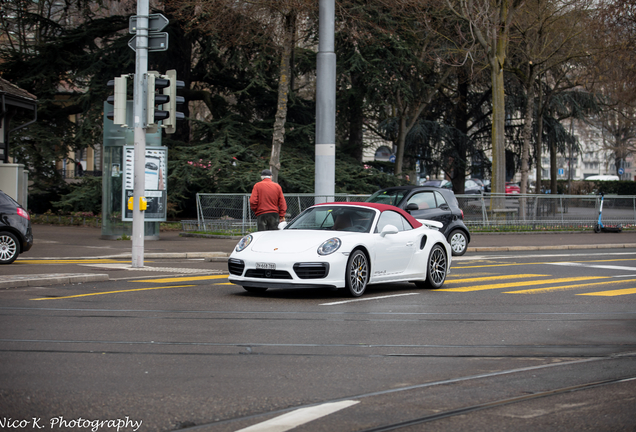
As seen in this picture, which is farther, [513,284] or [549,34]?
[549,34]

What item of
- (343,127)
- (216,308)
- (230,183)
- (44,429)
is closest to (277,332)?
(216,308)

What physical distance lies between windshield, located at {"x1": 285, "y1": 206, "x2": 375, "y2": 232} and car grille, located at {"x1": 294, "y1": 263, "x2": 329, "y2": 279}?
3.95 feet

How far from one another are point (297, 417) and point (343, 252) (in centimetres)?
615

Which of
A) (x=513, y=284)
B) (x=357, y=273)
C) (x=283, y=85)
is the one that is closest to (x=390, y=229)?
(x=357, y=273)

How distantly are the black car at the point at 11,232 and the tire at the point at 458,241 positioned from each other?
10252mm

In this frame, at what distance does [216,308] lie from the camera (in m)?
10.1

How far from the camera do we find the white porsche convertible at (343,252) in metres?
10.9

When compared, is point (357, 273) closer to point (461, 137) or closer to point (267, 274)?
point (267, 274)

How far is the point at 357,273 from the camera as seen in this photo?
1145 centimetres

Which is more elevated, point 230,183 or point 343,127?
point 343,127

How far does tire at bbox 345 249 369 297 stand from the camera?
1120 centimetres

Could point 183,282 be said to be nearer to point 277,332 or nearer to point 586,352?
point 277,332

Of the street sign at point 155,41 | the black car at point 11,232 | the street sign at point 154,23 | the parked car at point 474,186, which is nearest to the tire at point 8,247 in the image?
the black car at point 11,232

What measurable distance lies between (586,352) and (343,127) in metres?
29.9
